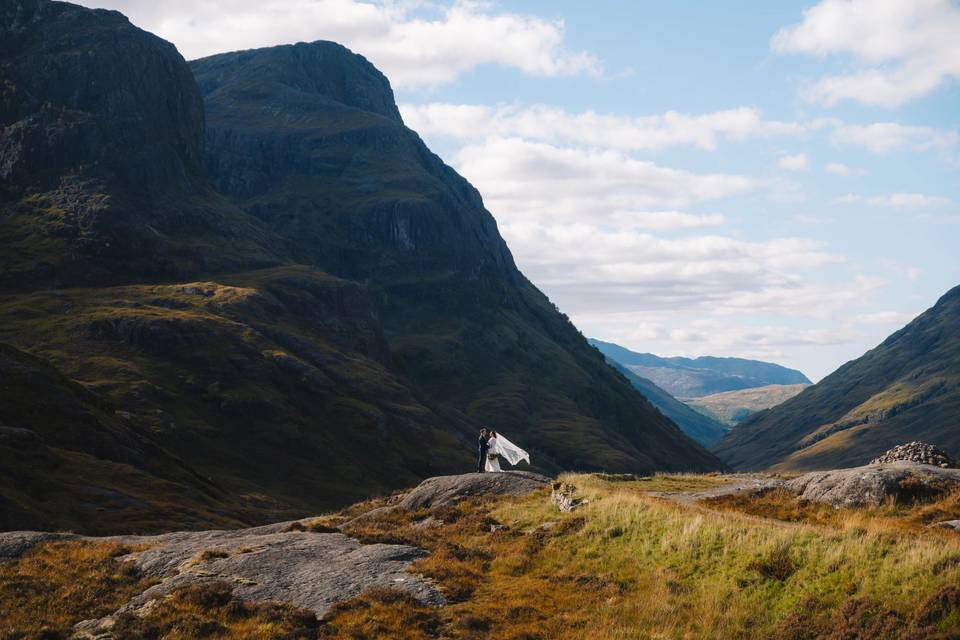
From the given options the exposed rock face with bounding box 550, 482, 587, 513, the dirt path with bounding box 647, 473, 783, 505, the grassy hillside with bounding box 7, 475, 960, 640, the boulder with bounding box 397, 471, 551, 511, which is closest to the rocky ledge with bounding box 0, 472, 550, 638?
the grassy hillside with bounding box 7, 475, 960, 640

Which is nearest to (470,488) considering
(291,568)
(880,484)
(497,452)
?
(497,452)

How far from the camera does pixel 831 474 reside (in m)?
42.3

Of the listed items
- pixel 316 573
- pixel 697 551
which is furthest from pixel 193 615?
pixel 697 551

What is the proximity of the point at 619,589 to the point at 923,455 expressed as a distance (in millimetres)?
30843

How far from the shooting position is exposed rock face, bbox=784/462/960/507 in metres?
38.6

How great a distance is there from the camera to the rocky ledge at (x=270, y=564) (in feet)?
94.4

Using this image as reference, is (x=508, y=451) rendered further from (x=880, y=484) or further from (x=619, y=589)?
(x=619, y=589)

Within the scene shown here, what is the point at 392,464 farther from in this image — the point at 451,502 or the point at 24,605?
the point at 24,605

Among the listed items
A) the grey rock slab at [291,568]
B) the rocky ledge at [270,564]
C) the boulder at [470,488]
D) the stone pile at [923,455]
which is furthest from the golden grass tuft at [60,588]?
the stone pile at [923,455]

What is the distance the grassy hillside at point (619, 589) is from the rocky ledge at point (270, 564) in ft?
2.81

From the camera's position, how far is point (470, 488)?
46.1 meters

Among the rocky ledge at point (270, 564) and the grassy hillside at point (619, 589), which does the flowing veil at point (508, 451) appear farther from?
the grassy hillside at point (619, 589)

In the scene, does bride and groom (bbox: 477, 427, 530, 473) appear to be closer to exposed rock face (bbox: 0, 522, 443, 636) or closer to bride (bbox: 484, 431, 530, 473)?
bride (bbox: 484, 431, 530, 473)

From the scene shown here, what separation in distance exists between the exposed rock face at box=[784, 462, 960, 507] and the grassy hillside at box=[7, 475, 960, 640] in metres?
3.44
